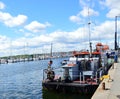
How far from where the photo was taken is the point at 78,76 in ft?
93.7

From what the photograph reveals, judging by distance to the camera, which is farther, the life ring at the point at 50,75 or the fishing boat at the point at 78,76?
the life ring at the point at 50,75

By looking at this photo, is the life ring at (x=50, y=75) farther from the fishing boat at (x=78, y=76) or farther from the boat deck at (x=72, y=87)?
the boat deck at (x=72, y=87)

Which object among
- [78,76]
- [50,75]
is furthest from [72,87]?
[50,75]

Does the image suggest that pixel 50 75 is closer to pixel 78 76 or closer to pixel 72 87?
pixel 78 76

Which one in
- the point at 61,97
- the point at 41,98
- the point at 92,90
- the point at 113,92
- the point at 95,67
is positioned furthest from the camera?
the point at 95,67

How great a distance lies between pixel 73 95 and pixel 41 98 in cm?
372

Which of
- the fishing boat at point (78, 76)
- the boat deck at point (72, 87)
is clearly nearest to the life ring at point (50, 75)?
the fishing boat at point (78, 76)

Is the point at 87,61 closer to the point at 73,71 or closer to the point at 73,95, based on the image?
the point at 73,71

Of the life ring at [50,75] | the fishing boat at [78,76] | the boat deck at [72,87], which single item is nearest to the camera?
the boat deck at [72,87]

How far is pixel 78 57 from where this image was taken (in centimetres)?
3184

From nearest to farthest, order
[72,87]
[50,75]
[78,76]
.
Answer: [72,87], [50,75], [78,76]

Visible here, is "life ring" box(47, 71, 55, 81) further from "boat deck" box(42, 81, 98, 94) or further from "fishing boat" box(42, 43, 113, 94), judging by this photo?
"boat deck" box(42, 81, 98, 94)

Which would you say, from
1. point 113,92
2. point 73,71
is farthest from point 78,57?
point 113,92

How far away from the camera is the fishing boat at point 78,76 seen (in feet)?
Answer: 83.0
